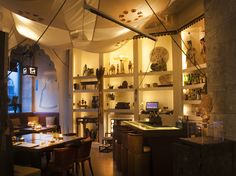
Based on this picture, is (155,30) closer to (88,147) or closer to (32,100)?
(88,147)

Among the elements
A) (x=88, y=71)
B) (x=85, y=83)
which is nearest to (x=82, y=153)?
(x=85, y=83)

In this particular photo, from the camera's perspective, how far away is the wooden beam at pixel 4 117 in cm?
287

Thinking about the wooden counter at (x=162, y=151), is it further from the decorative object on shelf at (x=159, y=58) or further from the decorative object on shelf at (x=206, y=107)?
the decorative object on shelf at (x=159, y=58)

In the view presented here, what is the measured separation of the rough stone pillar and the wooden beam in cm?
287

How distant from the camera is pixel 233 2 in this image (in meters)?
3.37

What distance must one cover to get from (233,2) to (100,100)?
564cm

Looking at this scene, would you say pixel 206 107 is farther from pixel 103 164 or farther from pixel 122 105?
pixel 122 105

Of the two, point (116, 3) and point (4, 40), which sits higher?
point (116, 3)

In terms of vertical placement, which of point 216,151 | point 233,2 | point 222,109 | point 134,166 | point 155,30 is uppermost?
point 155,30

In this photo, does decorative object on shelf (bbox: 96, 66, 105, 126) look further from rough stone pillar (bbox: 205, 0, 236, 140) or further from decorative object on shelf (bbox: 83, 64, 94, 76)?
rough stone pillar (bbox: 205, 0, 236, 140)

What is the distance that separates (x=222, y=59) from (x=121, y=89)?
16.0 ft

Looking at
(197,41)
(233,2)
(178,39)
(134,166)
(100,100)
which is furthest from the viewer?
(100,100)

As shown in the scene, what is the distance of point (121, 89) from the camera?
326 inches

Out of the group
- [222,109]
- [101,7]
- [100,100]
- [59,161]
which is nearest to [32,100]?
[100,100]
